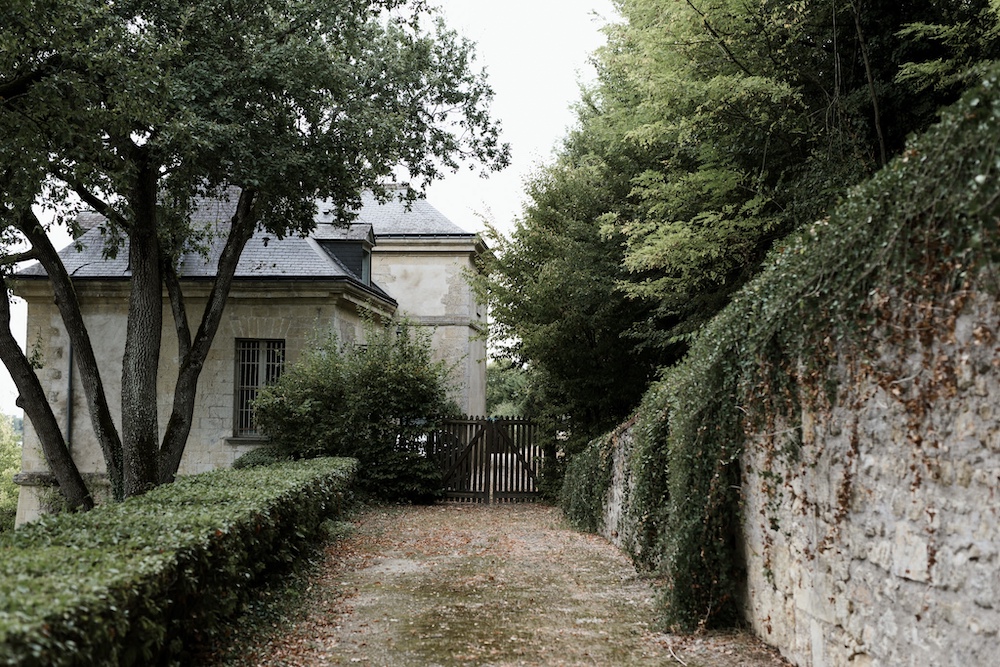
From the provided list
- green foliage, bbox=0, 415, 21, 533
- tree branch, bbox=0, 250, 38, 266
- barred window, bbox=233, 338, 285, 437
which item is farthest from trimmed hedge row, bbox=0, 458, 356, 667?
green foliage, bbox=0, 415, 21, 533

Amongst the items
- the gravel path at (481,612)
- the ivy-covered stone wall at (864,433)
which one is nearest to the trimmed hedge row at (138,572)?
the gravel path at (481,612)

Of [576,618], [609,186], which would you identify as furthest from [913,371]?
[609,186]

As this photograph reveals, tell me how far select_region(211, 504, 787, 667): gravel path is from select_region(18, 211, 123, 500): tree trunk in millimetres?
5922

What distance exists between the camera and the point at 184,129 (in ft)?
35.0

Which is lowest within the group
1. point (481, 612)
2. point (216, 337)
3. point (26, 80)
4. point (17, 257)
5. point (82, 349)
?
point (481, 612)

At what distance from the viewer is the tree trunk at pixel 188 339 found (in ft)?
50.4

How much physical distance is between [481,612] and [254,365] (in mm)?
13868

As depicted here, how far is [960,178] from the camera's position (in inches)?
130

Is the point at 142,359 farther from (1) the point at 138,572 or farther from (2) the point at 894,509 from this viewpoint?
(2) the point at 894,509

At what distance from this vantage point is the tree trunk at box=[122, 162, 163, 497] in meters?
14.4

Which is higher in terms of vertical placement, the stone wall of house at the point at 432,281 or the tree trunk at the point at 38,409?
the stone wall of house at the point at 432,281

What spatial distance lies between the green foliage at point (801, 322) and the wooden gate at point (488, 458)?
9.98m

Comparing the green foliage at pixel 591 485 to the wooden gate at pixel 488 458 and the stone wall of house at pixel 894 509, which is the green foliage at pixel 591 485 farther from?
the stone wall of house at pixel 894 509

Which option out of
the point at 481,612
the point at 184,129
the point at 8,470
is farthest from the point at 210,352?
the point at 8,470
